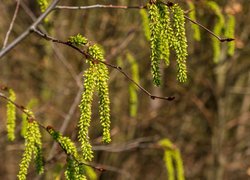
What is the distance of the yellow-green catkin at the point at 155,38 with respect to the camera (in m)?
2.15

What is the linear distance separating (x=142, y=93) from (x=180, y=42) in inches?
329

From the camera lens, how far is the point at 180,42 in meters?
2.24

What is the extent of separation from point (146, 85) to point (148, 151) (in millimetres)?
1433

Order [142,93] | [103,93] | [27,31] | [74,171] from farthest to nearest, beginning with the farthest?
[142,93]
[27,31]
[74,171]
[103,93]

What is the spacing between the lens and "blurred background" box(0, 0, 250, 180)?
910cm

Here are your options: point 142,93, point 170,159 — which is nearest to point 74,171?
point 170,159

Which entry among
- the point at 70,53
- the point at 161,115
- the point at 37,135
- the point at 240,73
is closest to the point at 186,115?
the point at 161,115

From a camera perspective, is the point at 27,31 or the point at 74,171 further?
the point at 27,31

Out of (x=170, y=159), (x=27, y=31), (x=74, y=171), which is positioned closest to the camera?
Answer: (x=74, y=171)

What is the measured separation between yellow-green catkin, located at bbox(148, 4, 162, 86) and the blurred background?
6038mm

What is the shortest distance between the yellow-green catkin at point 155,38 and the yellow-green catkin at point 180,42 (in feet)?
0.24

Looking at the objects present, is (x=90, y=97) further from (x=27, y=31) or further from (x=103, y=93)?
(x=27, y=31)

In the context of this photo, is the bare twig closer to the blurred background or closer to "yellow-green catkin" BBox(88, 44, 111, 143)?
"yellow-green catkin" BBox(88, 44, 111, 143)

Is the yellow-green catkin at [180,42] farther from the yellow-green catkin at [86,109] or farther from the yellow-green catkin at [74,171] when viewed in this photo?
the yellow-green catkin at [74,171]
